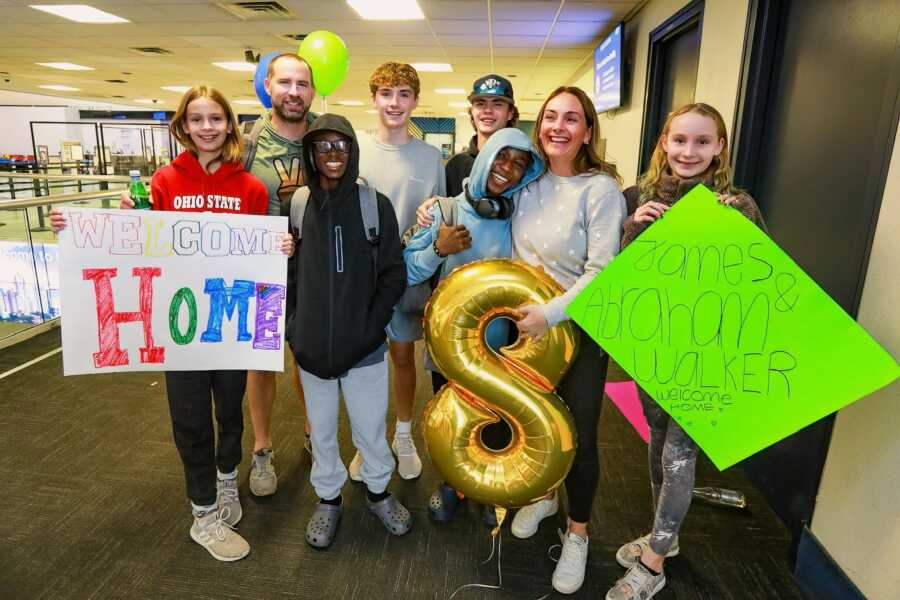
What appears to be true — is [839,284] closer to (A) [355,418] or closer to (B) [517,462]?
(B) [517,462]

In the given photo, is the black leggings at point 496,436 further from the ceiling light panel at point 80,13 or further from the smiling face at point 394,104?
the ceiling light panel at point 80,13

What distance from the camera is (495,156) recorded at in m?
1.47

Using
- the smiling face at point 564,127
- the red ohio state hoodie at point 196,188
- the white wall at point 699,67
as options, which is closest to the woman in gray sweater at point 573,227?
the smiling face at point 564,127

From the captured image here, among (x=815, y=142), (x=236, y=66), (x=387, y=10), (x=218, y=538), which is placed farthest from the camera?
(x=236, y=66)

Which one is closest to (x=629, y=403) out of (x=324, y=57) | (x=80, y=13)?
(x=324, y=57)

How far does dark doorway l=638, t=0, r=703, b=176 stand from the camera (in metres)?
3.45

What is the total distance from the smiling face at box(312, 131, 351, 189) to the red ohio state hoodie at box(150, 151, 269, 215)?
0.30m

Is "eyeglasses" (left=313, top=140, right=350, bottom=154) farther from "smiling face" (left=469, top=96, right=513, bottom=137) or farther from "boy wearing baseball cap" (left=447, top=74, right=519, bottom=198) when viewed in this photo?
"smiling face" (left=469, top=96, right=513, bottom=137)

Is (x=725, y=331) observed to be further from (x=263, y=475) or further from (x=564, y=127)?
(x=263, y=475)

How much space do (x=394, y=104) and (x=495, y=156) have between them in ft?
1.96

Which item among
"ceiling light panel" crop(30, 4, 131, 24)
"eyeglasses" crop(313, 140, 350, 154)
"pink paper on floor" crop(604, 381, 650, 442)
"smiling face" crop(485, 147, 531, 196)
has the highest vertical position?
"ceiling light panel" crop(30, 4, 131, 24)

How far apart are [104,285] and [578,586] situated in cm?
171

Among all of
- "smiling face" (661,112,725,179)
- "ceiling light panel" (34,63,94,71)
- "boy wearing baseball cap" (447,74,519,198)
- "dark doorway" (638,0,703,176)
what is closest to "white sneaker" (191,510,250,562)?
"boy wearing baseball cap" (447,74,519,198)

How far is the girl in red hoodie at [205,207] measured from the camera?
5.15 feet
